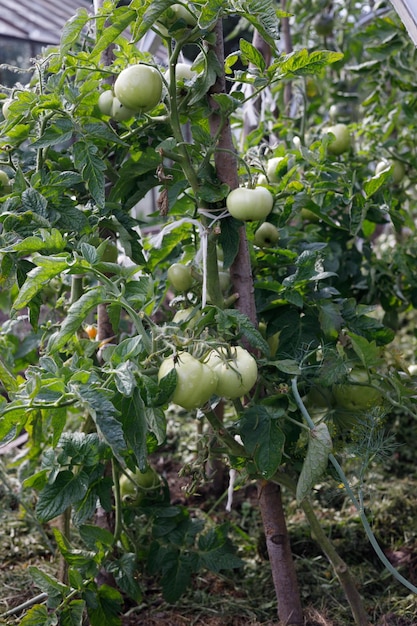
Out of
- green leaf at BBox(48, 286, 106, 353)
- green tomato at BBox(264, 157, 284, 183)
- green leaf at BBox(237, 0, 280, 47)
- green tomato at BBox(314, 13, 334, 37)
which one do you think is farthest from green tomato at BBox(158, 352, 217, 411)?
green tomato at BBox(314, 13, 334, 37)

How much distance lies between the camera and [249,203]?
0.98 metres

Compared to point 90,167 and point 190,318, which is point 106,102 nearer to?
point 90,167

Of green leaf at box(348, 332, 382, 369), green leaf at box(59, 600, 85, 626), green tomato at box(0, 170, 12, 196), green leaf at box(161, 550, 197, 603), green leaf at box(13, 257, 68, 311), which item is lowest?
green leaf at box(161, 550, 197, 603)

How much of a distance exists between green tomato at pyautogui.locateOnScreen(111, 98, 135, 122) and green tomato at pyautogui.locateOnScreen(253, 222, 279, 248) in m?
0.30

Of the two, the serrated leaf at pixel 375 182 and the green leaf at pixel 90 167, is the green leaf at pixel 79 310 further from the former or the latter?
the serrated leaf at pixel 375 182

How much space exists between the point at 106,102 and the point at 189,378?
19.2 inches

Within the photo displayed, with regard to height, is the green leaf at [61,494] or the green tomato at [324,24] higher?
the green tomato at [324,24]

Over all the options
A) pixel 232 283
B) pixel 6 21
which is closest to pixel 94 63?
pixel 232 283

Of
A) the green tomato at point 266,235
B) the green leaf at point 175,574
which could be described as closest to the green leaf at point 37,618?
the green leaf at point 175,574

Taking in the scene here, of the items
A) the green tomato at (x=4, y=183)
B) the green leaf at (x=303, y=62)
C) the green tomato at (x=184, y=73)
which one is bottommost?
the green tomato at (x=4, y=183)

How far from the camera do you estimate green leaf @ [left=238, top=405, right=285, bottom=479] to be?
96 centimetres

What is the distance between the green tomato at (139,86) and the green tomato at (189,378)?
1.21 feet

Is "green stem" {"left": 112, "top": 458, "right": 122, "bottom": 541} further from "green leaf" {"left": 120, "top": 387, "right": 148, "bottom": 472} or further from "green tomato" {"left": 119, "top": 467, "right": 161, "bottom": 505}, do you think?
"green leaf" {"left": 120, "top": 387, "right": 148, "bottom": 472}

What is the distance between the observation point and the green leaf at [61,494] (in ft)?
3.17
